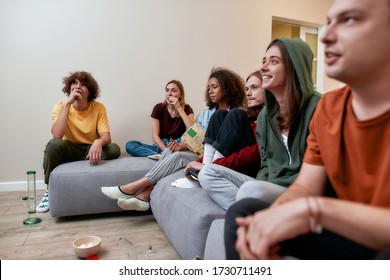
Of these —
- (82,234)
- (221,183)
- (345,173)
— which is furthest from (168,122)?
(345,173)

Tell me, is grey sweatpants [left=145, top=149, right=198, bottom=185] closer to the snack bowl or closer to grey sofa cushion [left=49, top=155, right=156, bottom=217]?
grey sofa cushion [left=49, top=155, right=156, bottom=217]

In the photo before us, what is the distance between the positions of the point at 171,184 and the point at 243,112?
55cm

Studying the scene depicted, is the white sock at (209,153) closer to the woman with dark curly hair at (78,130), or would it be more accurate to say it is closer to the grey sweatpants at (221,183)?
the grey sweatpants at (221,183)

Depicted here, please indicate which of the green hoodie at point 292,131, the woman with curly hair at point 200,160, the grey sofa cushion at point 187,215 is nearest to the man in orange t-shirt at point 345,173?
the green hoodie at point 292,131

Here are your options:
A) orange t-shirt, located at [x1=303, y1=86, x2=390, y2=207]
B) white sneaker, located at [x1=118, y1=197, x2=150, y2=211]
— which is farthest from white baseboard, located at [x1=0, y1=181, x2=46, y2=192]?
orange t-shirt, located at [x1=303, y1=86, x2=390, y2=207]

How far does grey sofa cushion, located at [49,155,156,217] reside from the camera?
1.72 meters

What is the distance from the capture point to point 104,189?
66.3 inches

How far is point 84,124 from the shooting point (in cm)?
213

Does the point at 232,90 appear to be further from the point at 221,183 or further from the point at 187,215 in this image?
the point at 187,215

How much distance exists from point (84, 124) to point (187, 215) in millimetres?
1331

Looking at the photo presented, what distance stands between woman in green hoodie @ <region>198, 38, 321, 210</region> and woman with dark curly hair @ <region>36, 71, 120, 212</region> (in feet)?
3.54

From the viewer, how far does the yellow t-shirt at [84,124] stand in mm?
2092

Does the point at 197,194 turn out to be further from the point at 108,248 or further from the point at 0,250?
the point at 0,250
